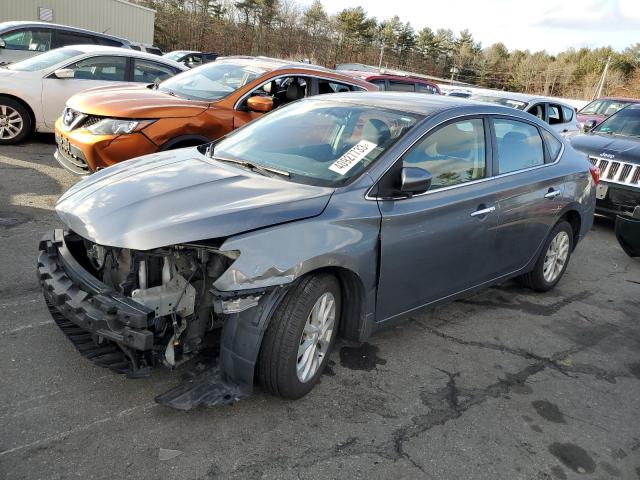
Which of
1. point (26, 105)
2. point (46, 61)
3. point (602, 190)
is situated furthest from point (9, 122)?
point (602, 190)

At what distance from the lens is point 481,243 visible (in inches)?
160

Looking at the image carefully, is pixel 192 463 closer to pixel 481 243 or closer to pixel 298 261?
pixel 298 261

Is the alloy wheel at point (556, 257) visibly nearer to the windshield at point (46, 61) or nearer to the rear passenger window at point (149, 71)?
the rear passenger window at point (149, 71)

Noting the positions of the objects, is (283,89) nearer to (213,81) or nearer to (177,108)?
(213,81)

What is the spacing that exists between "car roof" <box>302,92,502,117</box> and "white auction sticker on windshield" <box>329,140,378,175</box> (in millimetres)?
475

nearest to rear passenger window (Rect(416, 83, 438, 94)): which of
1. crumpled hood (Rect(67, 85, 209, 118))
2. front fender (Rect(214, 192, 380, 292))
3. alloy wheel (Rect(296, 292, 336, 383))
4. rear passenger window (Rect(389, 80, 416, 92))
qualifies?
rear passenger window (Rect(389, 80, 416, 92))

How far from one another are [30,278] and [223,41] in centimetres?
3869

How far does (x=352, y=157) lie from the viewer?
351 centimetres

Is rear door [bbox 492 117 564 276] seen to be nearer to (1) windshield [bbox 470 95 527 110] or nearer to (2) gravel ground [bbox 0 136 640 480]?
(2) gravel ground [bbox 0 136 640 480]

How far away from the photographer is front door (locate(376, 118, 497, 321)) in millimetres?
3422

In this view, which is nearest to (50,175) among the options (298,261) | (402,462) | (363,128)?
(363,128)

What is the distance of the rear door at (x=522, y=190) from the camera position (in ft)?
14.1

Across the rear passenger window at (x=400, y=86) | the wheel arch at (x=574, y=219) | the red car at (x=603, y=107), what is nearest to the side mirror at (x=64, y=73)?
the rear passenger window at (x=400, y=86)

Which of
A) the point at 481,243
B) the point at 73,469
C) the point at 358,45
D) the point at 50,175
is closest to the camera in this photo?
the point at 73,469
